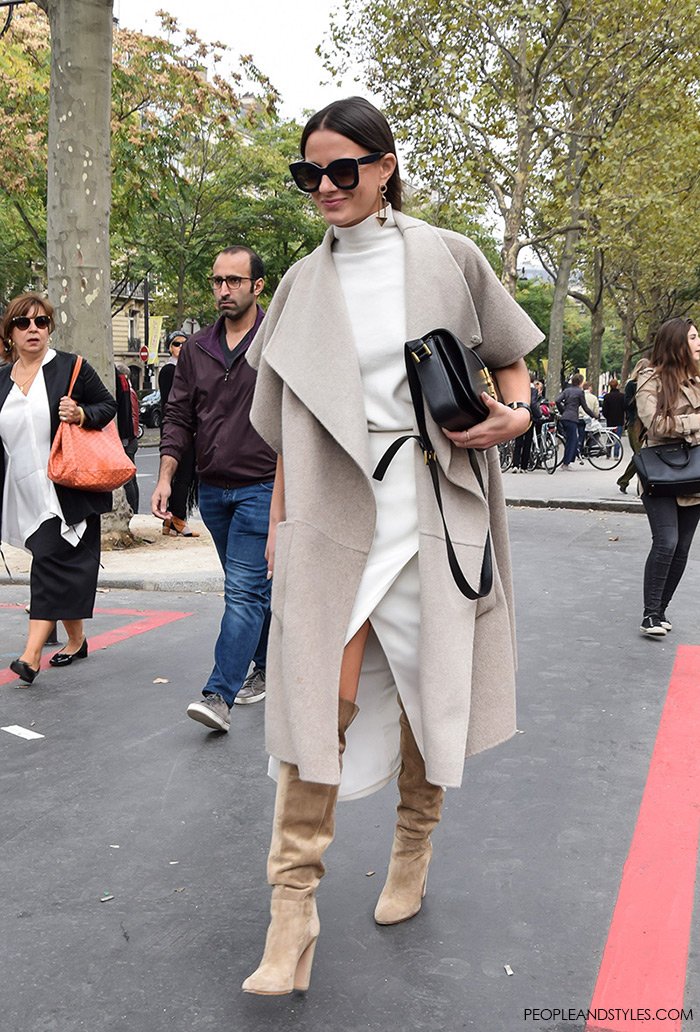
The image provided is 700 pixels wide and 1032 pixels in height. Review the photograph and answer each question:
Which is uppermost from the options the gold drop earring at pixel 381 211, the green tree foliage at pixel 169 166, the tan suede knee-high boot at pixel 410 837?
the green tree foliage at pixel 169 166

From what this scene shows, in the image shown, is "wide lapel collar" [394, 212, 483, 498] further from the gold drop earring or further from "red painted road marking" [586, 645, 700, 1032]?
"red painted road marking" [586, 645, 700, 1032]

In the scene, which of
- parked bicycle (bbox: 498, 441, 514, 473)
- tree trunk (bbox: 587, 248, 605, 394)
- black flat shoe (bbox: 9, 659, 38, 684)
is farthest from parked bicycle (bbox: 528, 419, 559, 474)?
tree trunk (bbox: 587, 248, 605, 394)

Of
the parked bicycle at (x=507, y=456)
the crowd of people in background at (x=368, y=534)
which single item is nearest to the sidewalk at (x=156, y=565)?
the crowd of people in background at (x=368, y=534)

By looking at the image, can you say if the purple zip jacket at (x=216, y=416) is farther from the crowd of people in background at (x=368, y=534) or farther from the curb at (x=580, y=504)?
the curb at (x=580, y=504)

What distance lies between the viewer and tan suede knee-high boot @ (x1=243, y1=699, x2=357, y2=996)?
8.41 feet

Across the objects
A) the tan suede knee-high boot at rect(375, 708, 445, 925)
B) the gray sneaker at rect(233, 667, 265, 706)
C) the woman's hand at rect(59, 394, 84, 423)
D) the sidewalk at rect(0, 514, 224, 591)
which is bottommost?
the sidewalk at rect(0, 514, 224, 591)

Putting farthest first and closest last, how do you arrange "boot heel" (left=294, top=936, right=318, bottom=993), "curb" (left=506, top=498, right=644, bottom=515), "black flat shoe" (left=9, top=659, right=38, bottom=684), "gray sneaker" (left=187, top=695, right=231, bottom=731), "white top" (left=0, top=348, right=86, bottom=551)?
"curb" (left=506, top=498, right=644, bottom=515) → "white top" (left=0, top=348, right=86, bottom=551) → "black flat shoe" (left=9, top=659, right=38, bottom=684) → "gray sneaker" (left=187, top=695, right=231, bottom=731) → "boot heel" (left=294, top=936, right=318, bottom=993)

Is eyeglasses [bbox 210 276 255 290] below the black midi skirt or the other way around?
the other way around

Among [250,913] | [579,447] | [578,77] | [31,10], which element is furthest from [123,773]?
[578,77]

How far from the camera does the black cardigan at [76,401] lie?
18.4 feet

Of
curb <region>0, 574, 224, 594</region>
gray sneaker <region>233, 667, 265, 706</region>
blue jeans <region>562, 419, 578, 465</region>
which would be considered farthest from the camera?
blue jeans <region>562, 419, 578, 465</region>

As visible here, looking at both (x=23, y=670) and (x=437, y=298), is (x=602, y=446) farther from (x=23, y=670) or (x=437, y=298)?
(x=437, y=298)

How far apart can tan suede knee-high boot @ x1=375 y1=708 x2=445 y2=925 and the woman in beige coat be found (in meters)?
0.17

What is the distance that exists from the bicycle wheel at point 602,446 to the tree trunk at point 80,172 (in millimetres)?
14429
